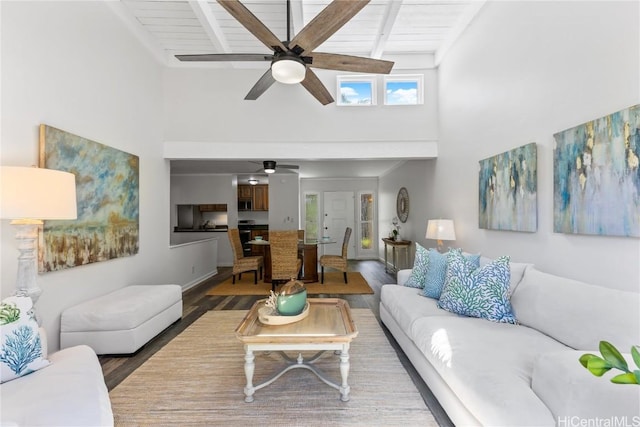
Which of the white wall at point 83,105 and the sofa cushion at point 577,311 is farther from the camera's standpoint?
the white wall at point 83,105

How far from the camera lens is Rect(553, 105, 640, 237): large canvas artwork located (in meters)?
1.65

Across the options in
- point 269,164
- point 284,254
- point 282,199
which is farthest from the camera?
point 282,199

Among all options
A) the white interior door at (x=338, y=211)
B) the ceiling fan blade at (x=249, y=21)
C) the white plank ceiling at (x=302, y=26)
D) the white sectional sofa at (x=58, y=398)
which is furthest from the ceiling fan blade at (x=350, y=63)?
the white interior door at (x=338, y=211)

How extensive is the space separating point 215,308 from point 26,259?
230 cm

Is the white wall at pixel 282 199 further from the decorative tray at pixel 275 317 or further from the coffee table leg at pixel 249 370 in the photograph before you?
the coffee table leg at pixel 249 370

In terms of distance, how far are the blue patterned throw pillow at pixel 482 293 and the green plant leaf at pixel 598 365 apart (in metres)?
1.69

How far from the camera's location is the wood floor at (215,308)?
2215mm

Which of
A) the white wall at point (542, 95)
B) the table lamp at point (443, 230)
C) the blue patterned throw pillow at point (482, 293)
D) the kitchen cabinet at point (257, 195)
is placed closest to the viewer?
the white wall at point (542, 95)

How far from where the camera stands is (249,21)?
6.63 ft

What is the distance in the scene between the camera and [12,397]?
4.42ft

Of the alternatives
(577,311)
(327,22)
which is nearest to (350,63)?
(327,22)

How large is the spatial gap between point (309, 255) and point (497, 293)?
3601 mm

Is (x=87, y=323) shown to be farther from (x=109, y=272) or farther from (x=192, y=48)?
(x=192, y=48)

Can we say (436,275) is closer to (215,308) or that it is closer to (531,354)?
(531,354)
